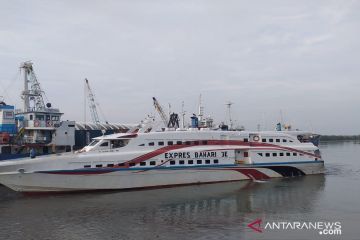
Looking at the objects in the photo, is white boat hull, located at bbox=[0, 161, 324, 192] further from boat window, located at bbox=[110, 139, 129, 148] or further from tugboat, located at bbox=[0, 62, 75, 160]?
tugboat, located at bbox=[0, 62, 75, 160]

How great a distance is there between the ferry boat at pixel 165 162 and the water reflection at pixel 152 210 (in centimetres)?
102

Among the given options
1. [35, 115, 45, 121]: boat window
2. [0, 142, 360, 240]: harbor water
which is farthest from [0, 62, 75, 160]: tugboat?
[0, 142, 360, 240]: harbor water

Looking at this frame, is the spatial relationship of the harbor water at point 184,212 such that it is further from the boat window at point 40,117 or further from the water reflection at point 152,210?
the boat window at point 40,117

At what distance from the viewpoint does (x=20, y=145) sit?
38156 mm

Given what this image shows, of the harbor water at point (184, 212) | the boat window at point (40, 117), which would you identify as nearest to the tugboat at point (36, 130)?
the boat window at point (40, 117)

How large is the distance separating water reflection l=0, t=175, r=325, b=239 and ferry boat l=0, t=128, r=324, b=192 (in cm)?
102

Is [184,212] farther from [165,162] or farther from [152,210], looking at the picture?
[165,162]

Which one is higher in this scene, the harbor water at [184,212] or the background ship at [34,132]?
the background ship at [34,132]

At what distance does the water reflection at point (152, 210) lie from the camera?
57.7 feet

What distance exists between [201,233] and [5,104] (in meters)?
34.2

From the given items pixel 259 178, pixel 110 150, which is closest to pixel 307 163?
pixel 259 178

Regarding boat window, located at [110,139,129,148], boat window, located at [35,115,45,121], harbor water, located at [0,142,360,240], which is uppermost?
boat window, located at [35,115,45,121]

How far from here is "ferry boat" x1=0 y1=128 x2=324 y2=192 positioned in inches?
1013

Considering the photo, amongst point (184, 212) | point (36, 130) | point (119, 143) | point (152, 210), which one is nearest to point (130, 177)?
point (119, 143)
